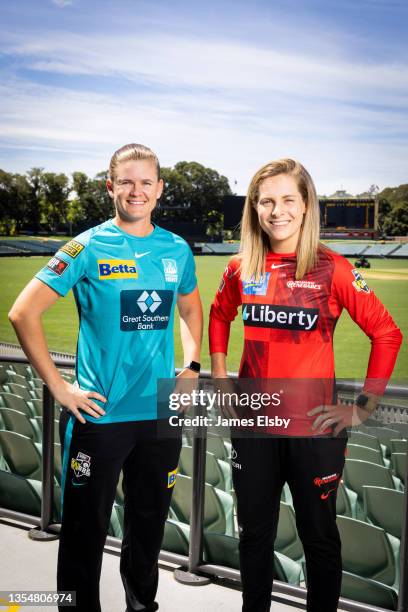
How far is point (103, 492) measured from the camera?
6.34ft

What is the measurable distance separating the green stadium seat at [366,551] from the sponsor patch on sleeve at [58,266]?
138 centimetres

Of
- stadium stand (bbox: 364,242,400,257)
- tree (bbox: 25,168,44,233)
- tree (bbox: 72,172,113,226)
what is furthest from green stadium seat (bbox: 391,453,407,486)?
stadium stand (bbox: 364,242,400,257)

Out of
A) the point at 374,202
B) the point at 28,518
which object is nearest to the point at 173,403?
the point at 28,518

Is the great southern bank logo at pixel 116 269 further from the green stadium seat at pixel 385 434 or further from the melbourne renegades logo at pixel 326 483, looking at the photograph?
the green stadium seat at pixel 385 434

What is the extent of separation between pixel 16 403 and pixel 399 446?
2.05 metres

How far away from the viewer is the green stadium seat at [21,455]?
3.10 meters

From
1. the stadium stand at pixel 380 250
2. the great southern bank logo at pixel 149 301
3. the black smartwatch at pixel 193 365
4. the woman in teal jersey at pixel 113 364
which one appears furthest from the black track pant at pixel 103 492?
the stadium stand at pixel 380 250

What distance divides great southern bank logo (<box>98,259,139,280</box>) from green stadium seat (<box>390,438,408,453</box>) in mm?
1153

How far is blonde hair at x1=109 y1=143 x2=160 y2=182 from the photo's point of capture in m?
1.98

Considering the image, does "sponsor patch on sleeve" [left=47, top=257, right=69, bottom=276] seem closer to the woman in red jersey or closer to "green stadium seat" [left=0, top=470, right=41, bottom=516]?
the woman in red jersey

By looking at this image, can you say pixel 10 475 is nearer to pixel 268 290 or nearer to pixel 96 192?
pixel 268 290

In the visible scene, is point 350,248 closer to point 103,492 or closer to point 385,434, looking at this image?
point 385,434

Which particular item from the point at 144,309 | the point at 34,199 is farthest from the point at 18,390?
the point at 34,199

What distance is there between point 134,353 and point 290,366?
495mm
